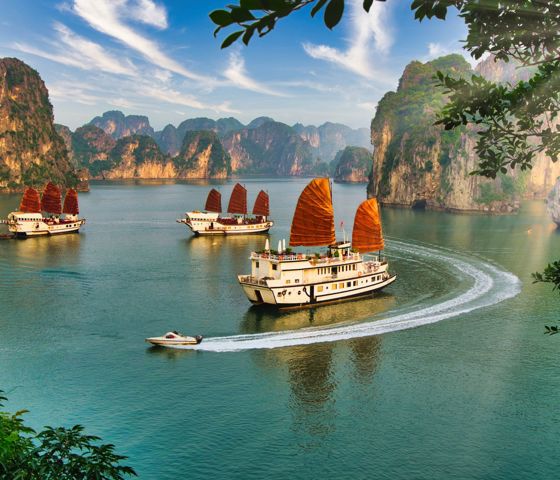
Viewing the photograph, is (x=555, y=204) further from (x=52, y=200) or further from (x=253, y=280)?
(x=52, y=200)

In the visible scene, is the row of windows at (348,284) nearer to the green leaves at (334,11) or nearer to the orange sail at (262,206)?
the green leaves at (334,11)

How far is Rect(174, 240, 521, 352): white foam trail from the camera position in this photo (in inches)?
1264

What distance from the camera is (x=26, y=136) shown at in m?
173

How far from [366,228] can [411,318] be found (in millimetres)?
11390

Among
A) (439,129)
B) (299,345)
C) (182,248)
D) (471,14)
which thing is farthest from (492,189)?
(471,14)

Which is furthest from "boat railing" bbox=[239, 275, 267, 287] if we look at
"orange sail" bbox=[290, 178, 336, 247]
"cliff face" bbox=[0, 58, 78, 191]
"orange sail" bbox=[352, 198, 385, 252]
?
"cliff face" bbox=[0, 58, 78, 191]

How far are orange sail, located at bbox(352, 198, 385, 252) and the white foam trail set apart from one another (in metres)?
8.26

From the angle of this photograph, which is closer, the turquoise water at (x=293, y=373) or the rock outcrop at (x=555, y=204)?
the turquoise water at (x=293, y=373)

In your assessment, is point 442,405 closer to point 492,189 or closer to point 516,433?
point 516,433

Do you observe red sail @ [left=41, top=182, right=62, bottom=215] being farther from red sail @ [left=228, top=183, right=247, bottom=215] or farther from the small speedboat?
the small speedboat

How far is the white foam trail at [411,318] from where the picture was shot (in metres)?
32.1

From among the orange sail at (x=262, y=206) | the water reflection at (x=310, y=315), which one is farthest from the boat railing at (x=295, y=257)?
the orange sail at (x=262, y=206)

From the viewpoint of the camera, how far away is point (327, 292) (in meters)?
41.1

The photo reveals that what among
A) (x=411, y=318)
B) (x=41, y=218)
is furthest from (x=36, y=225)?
(x=411, y=318)
